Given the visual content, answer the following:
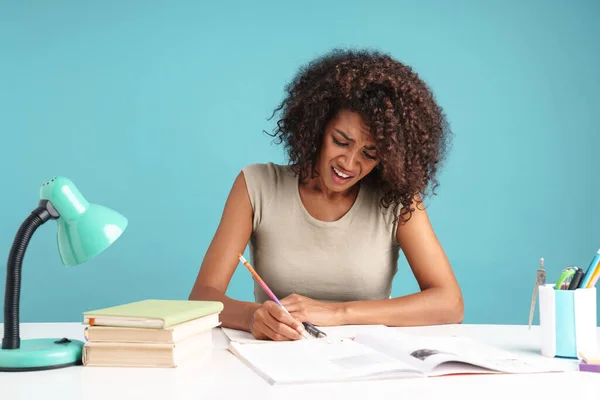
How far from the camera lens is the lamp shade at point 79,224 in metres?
1.22

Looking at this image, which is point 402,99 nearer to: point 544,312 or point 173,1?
point 544,312

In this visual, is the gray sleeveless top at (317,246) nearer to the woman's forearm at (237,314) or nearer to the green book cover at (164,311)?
the woman's forearm at (237,314)

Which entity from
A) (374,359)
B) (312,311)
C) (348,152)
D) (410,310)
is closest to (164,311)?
(374,359)

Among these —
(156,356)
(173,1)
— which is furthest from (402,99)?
(173,1)

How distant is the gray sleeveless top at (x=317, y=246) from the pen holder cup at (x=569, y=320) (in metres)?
0.79

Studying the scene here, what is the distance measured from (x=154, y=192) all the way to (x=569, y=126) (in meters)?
2.07

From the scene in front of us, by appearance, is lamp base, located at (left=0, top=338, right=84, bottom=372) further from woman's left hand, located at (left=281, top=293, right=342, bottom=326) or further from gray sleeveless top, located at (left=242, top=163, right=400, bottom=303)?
gray sleeveless top, located at (left=242, top=163, right=400, bottom=303)

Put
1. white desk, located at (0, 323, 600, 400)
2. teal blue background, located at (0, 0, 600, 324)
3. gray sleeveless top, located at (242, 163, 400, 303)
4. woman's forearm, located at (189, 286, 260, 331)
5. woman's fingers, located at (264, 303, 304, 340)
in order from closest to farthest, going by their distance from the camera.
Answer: white desk, located at (0, 323, 600, 400) → woman's fingers, located at (264, 303, 304, 340) → woman's forearm, located at (189, 286, 260, 331) → gray sleeveless top, located at (242, 163, 400, 303) → teal blue background, located at (0, 0, 600, 324)

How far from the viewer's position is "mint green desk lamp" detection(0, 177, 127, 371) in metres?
1.22

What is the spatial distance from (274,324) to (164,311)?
0.28m

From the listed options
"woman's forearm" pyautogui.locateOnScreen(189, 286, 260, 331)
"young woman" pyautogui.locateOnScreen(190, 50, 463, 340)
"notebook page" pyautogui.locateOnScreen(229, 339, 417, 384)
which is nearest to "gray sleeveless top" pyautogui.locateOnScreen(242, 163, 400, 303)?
"young woman" pyautogui.locateOnScreen(190, 50, 463, 340)

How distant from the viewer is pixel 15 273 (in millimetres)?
1260

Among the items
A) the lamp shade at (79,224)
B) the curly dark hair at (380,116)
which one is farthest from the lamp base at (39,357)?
the curly dark hair at (380,116)

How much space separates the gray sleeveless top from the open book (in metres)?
0.62
